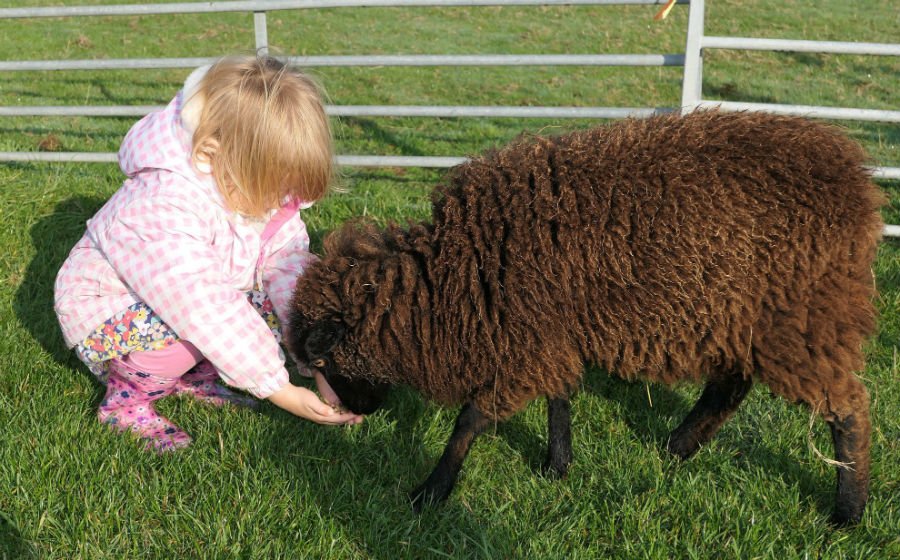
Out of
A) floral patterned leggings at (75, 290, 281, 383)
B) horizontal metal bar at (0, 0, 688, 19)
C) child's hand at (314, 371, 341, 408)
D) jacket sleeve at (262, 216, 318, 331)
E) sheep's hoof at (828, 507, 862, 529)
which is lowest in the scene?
sheep's hoof at (828, 507, 862, 529)

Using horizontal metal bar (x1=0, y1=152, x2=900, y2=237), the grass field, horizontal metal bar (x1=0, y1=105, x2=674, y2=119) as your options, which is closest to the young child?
the grass field

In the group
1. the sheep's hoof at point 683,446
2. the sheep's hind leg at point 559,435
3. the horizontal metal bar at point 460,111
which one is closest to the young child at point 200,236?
the sheep's hind leg at point 559,435

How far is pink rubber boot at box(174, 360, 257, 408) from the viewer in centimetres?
354

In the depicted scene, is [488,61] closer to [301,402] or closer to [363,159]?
[363,159]

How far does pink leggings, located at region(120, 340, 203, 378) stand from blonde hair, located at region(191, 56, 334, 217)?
646 mm

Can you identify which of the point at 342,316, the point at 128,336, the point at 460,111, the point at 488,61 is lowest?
the point at 128,336

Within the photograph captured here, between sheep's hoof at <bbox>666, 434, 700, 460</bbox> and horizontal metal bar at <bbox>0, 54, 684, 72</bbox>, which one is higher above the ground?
horizontal metal bar at <bbox>0, 54, 684, 72</bbox>

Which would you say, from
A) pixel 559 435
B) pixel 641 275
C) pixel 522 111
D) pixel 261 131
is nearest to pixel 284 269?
pixel 261 131

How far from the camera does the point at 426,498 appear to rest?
291 cm

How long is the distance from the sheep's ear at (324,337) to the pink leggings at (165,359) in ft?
1.98

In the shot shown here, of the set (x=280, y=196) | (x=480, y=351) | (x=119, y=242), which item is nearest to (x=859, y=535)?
(x=480, y=351)

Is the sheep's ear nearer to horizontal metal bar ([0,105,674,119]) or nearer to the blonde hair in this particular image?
the blonde hair

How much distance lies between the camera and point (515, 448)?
331 cm

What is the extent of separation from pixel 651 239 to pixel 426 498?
120 cm
